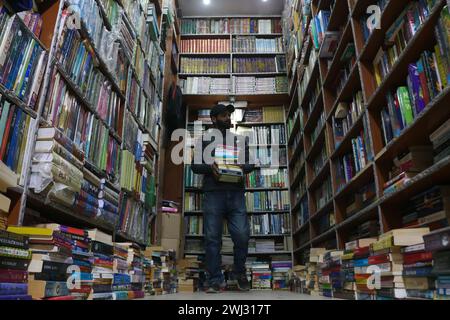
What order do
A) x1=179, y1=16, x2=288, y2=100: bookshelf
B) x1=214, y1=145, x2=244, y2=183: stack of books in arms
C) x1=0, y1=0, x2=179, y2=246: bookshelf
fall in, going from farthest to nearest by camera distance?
x1=179, y1=16, x2=288, y2=100: bookshelf < x1=214, y1=145, x2=244, y2=183: stack of books in arms < x1=0, y1=0, x2=179, y2=246: bookshelf

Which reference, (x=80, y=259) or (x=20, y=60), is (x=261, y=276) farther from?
(x=20, y=60)

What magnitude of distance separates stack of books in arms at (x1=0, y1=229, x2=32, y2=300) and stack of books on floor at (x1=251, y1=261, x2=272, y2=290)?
3.10 meters

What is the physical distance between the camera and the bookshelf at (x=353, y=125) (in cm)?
151

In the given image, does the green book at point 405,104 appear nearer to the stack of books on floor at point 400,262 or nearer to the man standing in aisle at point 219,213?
the stack of books on floor at point 400,262

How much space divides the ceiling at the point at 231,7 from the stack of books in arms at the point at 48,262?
4.47m

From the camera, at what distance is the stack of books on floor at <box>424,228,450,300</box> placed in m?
1.05

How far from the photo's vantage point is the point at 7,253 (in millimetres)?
1047

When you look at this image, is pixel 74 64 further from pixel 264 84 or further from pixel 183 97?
pixel 264 84

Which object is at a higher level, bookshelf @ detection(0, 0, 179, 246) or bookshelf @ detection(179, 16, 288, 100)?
bookshelf @ detection(179, 16, 288, 100)

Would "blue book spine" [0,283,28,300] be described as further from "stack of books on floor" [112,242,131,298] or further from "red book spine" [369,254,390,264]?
"red book spine" [369,254,390,264]

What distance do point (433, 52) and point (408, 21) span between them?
0.26 meters

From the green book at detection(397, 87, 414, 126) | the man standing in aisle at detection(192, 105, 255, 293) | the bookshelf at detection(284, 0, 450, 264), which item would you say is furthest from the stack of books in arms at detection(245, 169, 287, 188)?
the green book at detection(397, 87, 414, 126)
